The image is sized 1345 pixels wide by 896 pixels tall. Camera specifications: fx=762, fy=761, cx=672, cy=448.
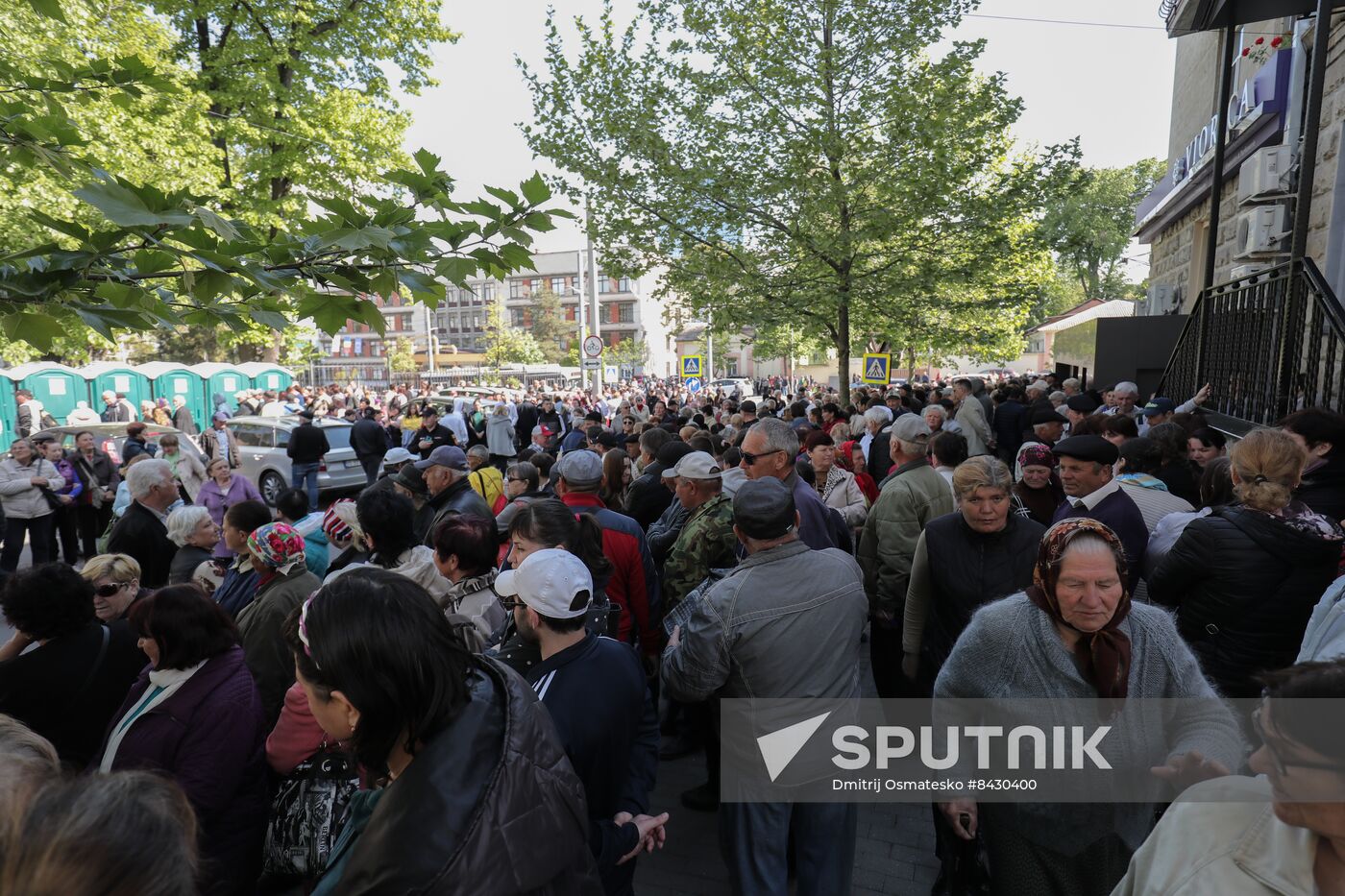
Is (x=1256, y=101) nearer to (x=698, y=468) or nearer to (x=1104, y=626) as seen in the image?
(x=698, y=468)

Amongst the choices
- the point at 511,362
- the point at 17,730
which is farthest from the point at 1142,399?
the point at 511,362

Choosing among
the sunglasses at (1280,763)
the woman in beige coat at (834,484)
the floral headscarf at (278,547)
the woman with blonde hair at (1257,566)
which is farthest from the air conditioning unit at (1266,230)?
the floral headscarf at (278,547)

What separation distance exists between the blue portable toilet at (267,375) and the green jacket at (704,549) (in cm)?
2381

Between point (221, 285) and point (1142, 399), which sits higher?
point (221, 285)

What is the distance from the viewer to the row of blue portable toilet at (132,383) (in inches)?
750

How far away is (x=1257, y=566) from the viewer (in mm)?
2910

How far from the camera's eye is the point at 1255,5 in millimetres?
7852

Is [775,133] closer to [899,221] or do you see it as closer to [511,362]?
[899,221]

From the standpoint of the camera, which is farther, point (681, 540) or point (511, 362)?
point (511, 362)

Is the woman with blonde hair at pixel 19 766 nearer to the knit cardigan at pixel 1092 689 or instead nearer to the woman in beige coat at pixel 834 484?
the knit cardigan at pixel 1092 689

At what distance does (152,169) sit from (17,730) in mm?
14633

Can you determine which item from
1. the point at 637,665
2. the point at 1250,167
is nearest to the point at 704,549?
the point at 637,665

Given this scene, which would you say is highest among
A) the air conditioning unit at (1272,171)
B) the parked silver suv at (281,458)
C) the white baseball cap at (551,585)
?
the air conditioning unit at (1272,171)

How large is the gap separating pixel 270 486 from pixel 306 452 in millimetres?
2123
